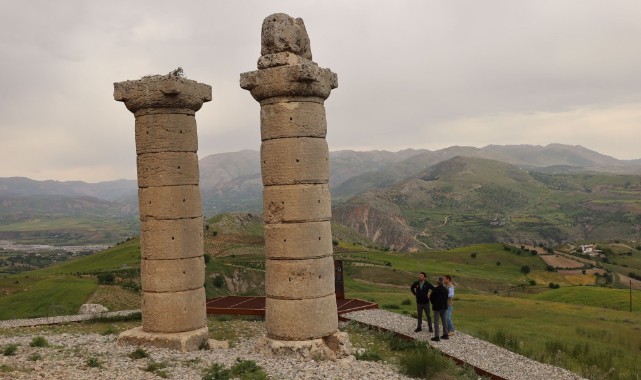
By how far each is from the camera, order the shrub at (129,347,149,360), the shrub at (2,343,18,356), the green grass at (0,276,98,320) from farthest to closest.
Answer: the green grass at (0,276,98,320)
the shrub at (129,347,149,360)
the shrub at (2,343,18,356)

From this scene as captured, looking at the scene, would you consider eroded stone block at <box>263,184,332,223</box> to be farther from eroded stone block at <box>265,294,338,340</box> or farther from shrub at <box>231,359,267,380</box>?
shrub at <box>231,359,267,380</box>

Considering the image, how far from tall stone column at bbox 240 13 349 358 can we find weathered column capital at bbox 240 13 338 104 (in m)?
0.03

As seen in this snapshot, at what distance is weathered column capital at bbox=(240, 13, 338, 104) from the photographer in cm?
1548

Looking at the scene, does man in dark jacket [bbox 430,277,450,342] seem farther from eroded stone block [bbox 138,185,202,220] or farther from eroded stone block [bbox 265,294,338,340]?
eroded stone block [bbox 138,185,202,220]

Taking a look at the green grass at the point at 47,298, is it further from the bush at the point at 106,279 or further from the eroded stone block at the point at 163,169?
the eroded stone block at the point at 163,169

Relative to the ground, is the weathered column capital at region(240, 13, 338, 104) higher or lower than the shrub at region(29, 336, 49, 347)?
higher

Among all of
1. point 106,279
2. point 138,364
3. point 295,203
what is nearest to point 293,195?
point 295,203

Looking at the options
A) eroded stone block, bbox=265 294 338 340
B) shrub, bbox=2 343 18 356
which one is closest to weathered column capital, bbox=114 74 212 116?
eroded stone block, bbox=265 294 338 340

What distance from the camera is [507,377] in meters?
15.1

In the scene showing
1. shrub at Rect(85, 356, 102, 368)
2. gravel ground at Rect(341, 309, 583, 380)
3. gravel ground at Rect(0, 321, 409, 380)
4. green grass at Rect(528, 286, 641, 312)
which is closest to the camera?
gravel ground at Rect(0, 321, 409, 380)

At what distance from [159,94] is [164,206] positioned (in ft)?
11.6

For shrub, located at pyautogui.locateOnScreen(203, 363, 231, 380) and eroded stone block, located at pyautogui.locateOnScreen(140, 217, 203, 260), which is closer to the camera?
shrub, located at pyautogui.locateOnScreen(203, 363, 231, 380)

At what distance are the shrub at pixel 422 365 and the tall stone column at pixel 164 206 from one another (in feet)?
21.5

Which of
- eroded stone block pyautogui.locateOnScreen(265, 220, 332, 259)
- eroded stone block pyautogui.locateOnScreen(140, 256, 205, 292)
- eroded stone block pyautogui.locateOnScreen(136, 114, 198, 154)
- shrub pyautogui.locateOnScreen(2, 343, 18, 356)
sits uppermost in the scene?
eroded stone block pyautogui.locateOnScreen(136, 114, 198, 154)
